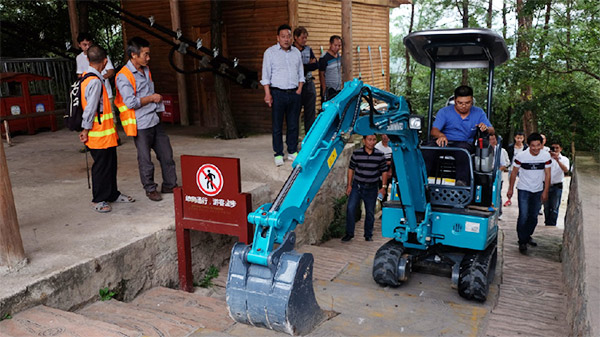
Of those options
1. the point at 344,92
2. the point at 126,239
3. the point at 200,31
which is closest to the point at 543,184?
the point at 344,92

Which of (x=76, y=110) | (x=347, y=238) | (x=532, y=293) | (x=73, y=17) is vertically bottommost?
(x=347, y=238)

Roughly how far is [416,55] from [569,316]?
10.7 ft

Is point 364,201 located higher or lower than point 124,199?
lower

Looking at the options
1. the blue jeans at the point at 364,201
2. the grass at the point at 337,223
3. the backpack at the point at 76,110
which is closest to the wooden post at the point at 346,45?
the grass at the point at 337,223

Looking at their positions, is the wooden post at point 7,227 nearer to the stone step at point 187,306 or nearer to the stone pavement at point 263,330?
the stone pavement at point 263,330

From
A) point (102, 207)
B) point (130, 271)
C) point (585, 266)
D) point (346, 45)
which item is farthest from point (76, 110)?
point (346, 45)

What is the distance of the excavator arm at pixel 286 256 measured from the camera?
3.11 meters

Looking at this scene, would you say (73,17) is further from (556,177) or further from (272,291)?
(556,177)

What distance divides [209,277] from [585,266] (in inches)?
142

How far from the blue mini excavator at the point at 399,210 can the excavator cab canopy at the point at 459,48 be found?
11mm

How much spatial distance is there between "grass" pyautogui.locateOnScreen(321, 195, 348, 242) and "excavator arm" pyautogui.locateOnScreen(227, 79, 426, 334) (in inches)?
193

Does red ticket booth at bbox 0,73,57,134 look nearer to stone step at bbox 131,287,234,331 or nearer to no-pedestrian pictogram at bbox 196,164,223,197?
no-pedestrian pictogram at bbox 196,164,223,197

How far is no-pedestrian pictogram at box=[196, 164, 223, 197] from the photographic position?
466 centimetres

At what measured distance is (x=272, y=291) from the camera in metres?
3.10
